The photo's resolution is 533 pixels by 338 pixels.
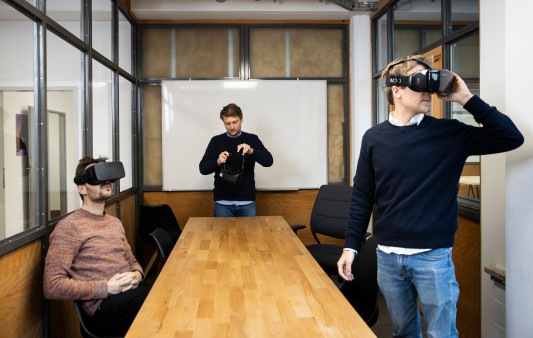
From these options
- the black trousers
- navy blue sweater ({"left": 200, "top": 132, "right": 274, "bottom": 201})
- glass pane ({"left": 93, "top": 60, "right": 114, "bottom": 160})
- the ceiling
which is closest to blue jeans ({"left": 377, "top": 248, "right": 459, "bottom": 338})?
the black trousers

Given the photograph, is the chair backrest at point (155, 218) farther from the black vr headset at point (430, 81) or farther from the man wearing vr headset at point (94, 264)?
the black vr headset at point (430, 81)

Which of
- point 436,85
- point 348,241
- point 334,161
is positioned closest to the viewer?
point 436,85

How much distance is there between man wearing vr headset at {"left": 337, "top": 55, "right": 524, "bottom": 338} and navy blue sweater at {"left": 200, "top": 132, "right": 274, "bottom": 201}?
2.32m

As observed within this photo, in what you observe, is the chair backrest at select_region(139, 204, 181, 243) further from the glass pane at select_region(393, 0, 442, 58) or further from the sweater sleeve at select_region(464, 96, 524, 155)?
the sweater sleeve at select_region(464, 96, 524, 155)

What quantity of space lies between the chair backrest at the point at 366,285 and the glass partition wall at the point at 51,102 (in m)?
1.68

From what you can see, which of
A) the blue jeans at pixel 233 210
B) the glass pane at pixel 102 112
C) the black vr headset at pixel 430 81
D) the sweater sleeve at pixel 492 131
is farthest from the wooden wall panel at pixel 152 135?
the sweater sleeve at pixel 492 131

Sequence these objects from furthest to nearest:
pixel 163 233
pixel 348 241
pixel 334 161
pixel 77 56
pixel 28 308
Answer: pixel 334 161 < pixel 77 56 < pixel 163 233 < pixel 28 308 < pixel 348 241

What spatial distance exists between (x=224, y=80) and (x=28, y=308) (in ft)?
11.0

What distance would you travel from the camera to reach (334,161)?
549 centimetres

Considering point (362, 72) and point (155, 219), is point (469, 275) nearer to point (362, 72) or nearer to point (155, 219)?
point (155, 219)

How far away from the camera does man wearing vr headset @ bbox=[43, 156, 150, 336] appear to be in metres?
2.28

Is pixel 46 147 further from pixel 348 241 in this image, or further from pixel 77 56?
pixel 348 241

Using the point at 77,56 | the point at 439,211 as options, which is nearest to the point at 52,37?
the point at 77,56

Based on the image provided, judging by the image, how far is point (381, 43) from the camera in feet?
16.5
